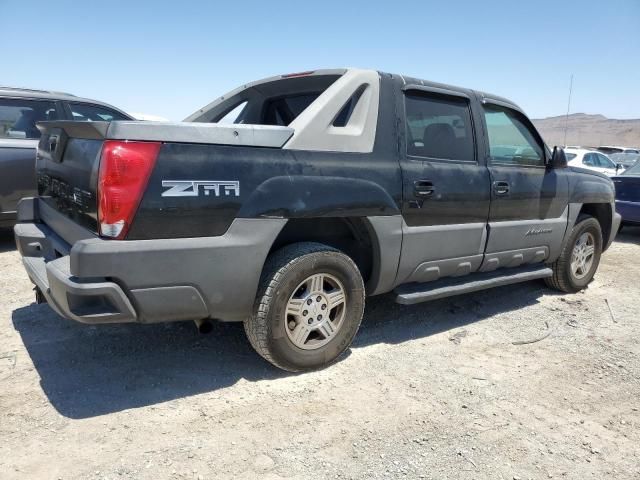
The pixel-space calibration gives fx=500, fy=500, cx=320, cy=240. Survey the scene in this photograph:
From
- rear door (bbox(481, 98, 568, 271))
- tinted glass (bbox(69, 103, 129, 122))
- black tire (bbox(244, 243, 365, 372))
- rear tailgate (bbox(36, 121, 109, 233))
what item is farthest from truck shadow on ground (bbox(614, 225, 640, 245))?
rear tailgate (bbox(36, 121, 109, 233))

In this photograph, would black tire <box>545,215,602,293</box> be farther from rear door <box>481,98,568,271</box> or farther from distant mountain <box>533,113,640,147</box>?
distant mountain <box>533,113,640,147</box>

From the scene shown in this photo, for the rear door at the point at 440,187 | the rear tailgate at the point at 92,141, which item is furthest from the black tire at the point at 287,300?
the rear tailgate at the point at 92,141

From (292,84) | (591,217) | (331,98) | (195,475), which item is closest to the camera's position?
(195,475)

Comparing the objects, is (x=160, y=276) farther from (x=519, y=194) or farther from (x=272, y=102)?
(x=519, y=194)

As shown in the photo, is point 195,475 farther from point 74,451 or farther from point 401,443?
point 401,443

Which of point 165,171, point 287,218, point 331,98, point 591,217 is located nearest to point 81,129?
point 165,171

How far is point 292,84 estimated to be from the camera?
4.04 metres

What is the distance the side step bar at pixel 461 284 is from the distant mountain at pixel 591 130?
3113 inches

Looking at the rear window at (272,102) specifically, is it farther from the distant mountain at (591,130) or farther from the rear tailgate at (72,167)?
the distant mountain at (591,130)

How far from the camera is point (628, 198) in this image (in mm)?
8422

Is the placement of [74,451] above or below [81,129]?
below

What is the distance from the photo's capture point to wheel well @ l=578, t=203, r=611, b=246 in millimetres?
5509

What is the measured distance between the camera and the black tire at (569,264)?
5.10m

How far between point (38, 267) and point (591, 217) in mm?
5137
